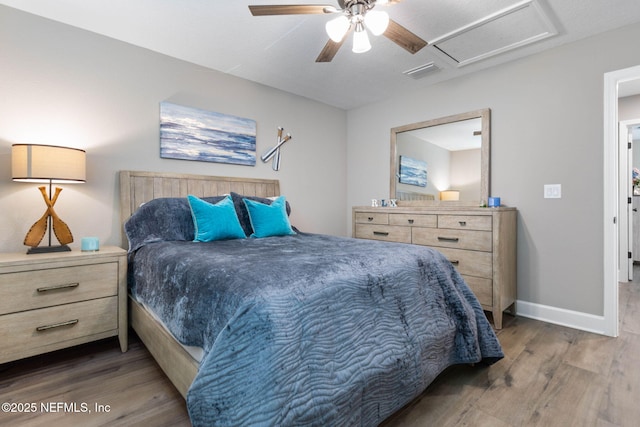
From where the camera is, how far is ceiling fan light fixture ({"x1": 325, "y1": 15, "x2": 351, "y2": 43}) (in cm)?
177

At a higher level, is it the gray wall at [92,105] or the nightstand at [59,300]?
the gray wall at [92,105]

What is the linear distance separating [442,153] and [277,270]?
270 centimetres

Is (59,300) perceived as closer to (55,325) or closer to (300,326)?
(55,325)

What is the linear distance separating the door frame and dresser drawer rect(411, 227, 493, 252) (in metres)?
0.85

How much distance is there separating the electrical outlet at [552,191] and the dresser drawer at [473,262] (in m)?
0.78

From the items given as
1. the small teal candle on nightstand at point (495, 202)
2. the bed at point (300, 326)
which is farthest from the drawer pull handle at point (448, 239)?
the bed at point (300, 326)

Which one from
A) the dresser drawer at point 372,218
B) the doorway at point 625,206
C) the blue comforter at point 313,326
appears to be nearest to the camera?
the blue comforter at point 313,326

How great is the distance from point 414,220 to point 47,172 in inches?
115

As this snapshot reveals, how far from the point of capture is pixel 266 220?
2627mm

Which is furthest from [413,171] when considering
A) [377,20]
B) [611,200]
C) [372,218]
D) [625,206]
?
[625,206]

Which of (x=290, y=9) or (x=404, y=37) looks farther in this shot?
(x=404, y=37)

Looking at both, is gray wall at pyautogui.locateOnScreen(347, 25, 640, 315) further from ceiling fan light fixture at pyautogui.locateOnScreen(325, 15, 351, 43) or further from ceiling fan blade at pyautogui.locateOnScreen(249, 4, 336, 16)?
ceiling fan blade at pyautogui.locateOnScreen(249, 4, 336, 16)

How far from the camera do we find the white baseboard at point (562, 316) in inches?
96.0

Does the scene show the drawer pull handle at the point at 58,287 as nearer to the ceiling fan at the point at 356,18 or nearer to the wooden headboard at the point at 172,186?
the wooden headboard at the point at 172,186
